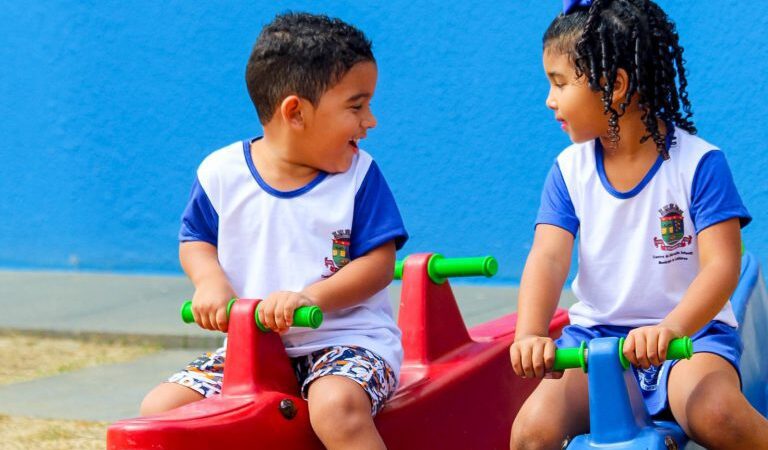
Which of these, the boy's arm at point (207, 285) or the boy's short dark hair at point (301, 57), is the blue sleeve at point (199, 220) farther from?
the boy's short dark hair at point (301, 57)

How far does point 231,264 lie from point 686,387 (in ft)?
3.21

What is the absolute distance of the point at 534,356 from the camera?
219cm

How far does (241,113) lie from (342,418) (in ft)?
14.5

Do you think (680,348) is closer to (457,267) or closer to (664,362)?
(664,362)

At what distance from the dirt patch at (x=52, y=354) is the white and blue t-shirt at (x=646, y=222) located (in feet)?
9.80

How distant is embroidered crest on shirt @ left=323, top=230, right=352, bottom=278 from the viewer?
251 centimetres

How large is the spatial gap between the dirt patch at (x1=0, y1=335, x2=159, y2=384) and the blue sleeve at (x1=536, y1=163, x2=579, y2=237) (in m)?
2.92

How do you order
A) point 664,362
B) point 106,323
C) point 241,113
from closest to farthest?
point 664,362, point 106,323, point 241,113

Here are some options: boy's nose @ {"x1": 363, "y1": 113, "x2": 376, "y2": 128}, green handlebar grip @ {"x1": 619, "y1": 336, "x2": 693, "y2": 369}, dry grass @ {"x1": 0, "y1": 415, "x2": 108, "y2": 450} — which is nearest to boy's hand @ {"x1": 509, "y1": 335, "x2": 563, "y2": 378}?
green handlebar grip @ {"x1": 619, "y1": 336, "x2": 693, "y2": 369}

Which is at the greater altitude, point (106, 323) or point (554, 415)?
point (106, 323)

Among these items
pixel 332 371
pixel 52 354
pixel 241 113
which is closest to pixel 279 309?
pixel 332 371

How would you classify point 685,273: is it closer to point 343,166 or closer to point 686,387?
point 686,387

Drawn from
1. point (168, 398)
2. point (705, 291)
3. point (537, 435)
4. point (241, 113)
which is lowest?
point (537, 435)

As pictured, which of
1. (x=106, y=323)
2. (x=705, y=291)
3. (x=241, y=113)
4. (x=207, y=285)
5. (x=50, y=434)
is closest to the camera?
(x=705, y=291)
